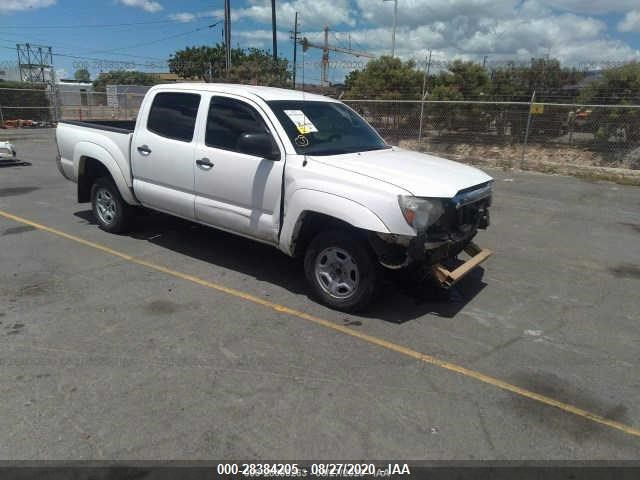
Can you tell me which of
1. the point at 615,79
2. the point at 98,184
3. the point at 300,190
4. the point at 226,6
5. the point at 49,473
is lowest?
the point at 49,473

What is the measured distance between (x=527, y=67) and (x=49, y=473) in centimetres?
1968

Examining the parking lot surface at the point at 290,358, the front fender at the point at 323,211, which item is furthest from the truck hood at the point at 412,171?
the parking lot surface at the point at 290,358

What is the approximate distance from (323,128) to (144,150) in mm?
2180

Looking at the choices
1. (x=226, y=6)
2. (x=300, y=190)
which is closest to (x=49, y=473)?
(x=300, y=190)

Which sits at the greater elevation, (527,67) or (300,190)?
(527,67)

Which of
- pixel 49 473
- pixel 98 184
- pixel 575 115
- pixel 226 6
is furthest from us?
pixel 226 6

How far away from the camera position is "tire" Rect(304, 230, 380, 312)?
4.31 metres

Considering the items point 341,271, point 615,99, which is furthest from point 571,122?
point 341,271

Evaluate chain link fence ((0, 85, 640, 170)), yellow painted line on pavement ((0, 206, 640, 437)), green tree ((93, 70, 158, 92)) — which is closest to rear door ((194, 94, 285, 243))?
yellow painted line on pavement ((0, 206, 640, 437))

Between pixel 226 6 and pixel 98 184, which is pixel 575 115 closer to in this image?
pixel 98 184

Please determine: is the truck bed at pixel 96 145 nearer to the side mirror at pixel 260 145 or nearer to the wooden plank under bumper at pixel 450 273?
the side mirror at pixel 260 145

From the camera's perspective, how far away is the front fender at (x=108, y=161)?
20.4ft

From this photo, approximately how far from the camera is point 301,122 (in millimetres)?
5027

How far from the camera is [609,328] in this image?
4496 millimetres
